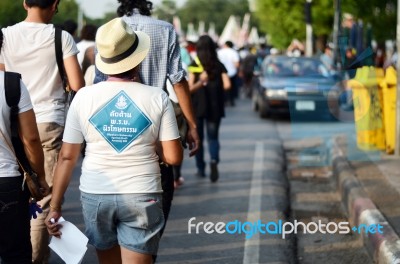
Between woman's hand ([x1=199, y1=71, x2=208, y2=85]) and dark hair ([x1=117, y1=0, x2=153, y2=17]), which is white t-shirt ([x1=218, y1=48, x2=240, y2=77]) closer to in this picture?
woman's hand ([x1=199, y1=71, x2=208, y2=85])

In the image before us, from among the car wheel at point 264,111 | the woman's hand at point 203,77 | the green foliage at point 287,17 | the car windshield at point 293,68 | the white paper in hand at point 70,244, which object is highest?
the white paper in hand at point 70,244

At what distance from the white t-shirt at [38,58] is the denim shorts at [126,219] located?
6.00 feet

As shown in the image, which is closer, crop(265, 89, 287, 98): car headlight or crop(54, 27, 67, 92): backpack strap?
crop(54, 27, 67, 92): backpack strap

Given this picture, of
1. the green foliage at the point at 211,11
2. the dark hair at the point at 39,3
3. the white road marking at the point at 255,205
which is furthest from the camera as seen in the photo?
the green foliage at the point at 211,11

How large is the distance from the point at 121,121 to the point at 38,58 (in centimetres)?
194

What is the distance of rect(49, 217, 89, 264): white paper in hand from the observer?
4387 millimetres

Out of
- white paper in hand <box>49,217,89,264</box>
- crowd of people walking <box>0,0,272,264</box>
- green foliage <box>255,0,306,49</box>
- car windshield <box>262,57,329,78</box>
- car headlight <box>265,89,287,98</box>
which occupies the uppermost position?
crowd of people walking <box>0,0,272,264</box>

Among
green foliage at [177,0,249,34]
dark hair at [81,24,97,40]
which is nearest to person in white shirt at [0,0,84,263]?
dark hair at [81,24,97,40]

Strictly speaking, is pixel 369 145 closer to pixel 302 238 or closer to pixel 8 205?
pixel 302 238

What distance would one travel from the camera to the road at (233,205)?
695 cm

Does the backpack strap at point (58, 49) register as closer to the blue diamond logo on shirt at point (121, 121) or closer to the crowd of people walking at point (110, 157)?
the crowd of people walking at point (110, 157)

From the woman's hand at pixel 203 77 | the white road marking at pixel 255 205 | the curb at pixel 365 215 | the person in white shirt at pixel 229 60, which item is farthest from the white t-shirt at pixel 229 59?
the woman's hand at pixel 203 77

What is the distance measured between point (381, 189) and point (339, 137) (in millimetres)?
5407

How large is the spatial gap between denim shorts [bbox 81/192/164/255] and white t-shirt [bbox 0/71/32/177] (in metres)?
0.47
